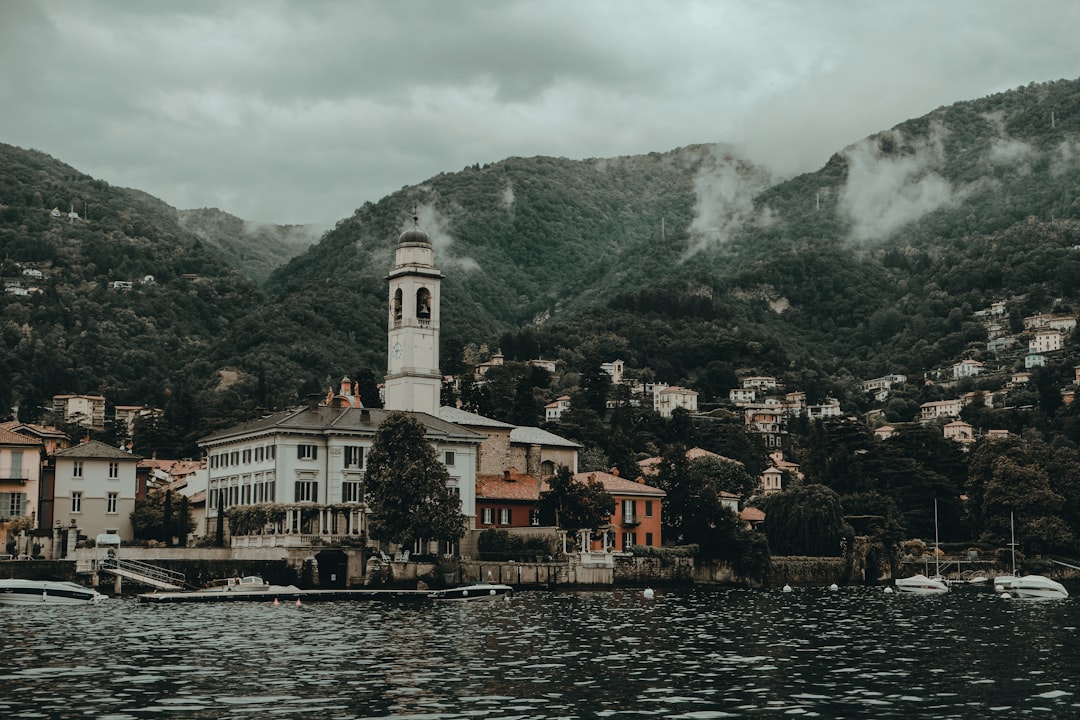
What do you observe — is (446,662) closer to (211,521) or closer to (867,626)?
(867,626)

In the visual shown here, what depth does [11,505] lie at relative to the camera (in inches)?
3597

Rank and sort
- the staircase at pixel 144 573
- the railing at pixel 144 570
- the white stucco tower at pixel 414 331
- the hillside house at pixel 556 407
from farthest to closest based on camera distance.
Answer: the hillside house at pixel 556 407
the white stucco tower at pixel 414 331
the railing at pixel 144 570
the staircase at pixel 144 573

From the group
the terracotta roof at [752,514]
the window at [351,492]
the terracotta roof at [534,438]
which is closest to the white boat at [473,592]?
the window at [351,492]

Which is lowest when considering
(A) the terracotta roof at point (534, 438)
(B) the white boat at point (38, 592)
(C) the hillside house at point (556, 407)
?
(B) the white boat at point (38, 592)

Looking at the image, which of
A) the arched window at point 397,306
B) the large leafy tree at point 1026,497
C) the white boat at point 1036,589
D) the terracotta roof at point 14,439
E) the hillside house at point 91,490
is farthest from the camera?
the large leafy tree at point 1026,497

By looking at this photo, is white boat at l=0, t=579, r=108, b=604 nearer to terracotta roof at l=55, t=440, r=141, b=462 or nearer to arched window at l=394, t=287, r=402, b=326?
terracotta roof at l=55, t=440, r=141, b=462

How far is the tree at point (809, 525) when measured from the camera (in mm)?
109188

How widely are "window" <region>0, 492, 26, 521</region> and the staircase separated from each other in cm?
1427

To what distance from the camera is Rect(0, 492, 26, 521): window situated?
91.2 metres

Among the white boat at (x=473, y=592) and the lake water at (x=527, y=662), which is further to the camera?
the white boat at (x=473, y=592)

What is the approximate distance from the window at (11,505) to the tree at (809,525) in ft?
171

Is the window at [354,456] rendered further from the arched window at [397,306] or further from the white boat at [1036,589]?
the white boat at [1036,589]

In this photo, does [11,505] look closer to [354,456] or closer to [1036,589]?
[354,456]

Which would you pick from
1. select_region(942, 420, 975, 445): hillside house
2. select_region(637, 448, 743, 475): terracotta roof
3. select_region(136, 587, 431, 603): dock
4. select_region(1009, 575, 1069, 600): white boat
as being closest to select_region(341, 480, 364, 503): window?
select_region(136, 587, 431, 603): dock
